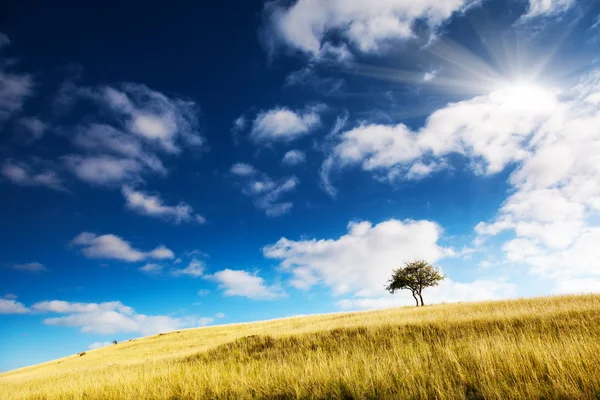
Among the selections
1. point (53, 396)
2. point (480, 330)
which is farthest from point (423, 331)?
point (53, 396)

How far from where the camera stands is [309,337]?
17359 mm

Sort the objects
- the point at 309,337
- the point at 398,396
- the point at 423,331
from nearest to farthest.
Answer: the point at 398,396, the point at 423,331, the point at 309,337

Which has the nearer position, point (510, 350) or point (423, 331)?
point (510, 350)

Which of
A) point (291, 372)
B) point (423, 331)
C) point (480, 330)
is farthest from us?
point (423, 331)

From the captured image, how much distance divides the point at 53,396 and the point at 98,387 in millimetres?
2116

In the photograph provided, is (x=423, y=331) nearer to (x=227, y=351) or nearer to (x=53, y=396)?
(x=227, y=351)

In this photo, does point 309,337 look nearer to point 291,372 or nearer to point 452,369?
point 291,372

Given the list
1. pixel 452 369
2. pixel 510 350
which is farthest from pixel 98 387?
pixel 510 350

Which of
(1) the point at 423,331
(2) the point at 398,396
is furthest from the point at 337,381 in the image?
(1) the point at 423,331

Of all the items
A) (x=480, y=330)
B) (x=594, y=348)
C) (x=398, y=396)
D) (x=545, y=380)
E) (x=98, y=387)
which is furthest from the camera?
(x=480, y=330)

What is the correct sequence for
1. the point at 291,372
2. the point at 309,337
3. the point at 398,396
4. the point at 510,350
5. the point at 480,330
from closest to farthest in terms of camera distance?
the point at 398,396 → the point at 510,350 → the point at 291,372 → the point at 480,330 → the point at 309,337

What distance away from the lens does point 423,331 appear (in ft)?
47.4

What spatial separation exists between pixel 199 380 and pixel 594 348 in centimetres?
951

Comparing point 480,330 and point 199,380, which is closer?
point 199,380
